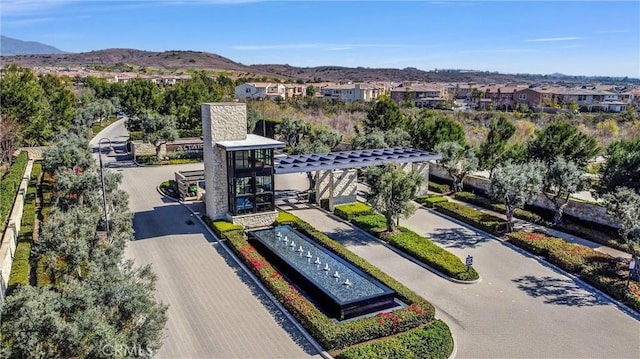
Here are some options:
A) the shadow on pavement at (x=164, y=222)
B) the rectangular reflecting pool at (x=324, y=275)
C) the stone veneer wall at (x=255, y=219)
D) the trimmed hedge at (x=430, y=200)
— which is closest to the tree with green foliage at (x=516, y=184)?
the trimmed hedge at (x=430, y=200)

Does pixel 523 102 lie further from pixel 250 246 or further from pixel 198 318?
pixel 198 318

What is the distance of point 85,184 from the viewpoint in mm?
23250

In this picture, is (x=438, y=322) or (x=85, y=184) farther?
(x=85, y=184)

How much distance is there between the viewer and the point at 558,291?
19.8m

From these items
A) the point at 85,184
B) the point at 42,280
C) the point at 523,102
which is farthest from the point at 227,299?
the point at 523,102

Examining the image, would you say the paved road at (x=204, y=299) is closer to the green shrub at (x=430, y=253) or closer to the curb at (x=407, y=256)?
the curb at (x=407, y=256)

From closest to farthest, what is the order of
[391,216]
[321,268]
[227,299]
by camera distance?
[227,299], [321,268], [391,216]

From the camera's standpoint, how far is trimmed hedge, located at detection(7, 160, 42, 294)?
1738cm

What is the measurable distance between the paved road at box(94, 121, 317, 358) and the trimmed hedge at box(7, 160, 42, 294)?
4.42 metres

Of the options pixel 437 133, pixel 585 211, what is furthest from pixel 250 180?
pixel 585 211

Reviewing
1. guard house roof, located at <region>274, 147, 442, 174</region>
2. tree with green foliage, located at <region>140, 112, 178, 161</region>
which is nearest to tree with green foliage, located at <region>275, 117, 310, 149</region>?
tree with green foliage, located at <region>140, 112, 178, 161</region>

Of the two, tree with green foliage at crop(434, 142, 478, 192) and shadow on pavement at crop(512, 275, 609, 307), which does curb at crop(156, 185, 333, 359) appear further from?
Result: tree with green foliage at crop(434, 142, 478, 192)

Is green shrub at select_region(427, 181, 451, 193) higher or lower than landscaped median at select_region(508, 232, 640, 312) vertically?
higher

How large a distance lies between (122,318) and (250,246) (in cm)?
1210
